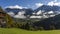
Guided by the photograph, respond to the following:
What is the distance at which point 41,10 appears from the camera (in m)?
1.88

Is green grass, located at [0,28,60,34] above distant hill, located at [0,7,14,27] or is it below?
below

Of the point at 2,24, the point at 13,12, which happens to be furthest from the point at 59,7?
the point at 2,24

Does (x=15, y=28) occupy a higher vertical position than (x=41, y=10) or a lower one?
lower

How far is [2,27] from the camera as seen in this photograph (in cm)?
183

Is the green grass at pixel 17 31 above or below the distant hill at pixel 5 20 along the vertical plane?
below

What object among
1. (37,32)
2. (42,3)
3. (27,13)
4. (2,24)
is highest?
(42,3)

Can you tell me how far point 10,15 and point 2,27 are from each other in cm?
17

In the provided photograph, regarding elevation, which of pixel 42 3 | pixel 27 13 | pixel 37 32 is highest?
pixel 42 3

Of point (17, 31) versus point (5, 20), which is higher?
point (5, 20)

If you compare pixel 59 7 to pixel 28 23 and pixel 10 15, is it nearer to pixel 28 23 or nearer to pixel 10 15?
pixel 28 23

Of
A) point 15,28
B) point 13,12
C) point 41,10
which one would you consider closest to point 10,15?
point 13,12

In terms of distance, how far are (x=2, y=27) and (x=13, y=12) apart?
0.22m

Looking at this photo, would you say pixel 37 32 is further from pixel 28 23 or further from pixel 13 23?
pixel 13 23

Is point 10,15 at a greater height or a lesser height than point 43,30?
greater
